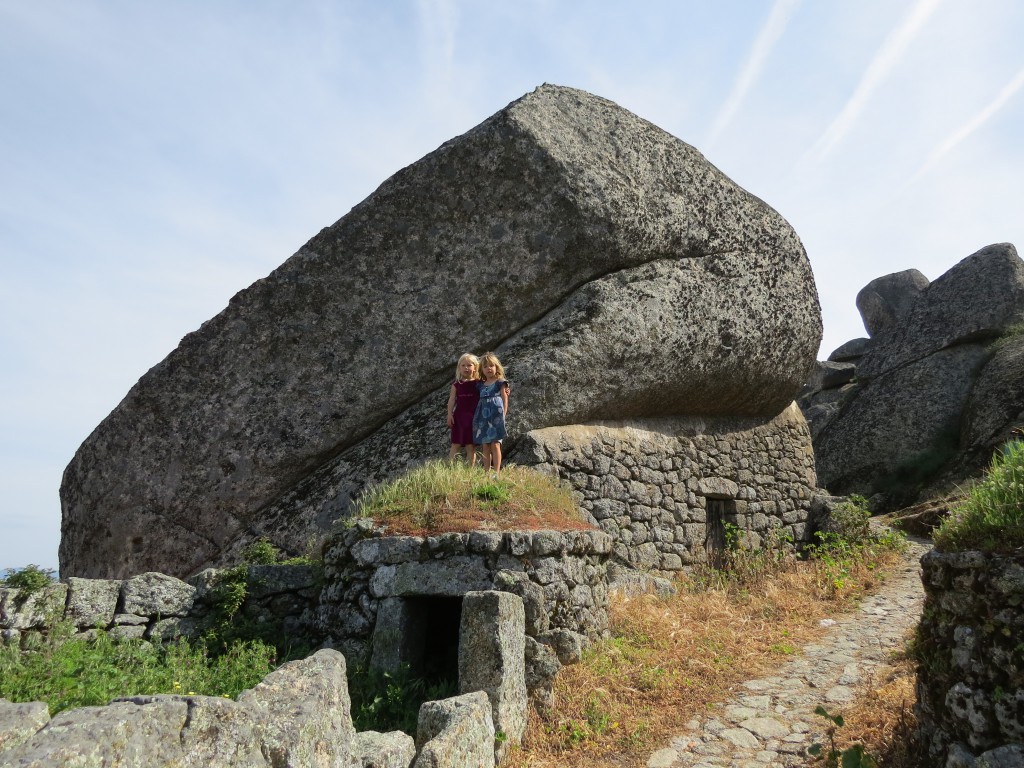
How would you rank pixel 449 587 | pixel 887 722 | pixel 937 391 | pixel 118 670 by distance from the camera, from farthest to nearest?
pixel 937 391, pixel 449 587, pixel 887 722, pixel 118 670

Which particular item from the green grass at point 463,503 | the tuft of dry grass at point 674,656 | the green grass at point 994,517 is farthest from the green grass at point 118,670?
the green grass at point 994,517

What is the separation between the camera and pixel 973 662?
432 centimetres

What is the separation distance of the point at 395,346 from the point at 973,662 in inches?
281

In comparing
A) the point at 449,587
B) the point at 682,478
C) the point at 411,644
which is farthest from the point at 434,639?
the point at 682,478

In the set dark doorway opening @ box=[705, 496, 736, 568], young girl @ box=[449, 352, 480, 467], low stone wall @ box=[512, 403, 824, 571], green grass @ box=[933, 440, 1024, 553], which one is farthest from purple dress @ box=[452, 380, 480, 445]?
green grass @ box=[933, 440, 1024, 553]

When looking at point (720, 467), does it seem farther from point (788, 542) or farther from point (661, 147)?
point (661, 147)

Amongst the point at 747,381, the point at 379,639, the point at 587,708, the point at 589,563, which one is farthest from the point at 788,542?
the point at 379,639

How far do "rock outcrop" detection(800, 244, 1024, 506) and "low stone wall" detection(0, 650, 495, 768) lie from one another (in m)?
14.8

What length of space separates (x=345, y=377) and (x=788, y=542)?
728cm

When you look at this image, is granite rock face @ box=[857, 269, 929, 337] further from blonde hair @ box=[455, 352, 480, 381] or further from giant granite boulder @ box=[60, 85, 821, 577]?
blonde hair @ box=[455, 352, 480, 381]

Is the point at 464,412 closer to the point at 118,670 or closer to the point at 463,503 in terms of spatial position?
the point at 463,503

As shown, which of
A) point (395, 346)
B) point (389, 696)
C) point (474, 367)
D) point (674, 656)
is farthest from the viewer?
point (395, 346)

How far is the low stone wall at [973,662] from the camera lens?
4074 mm

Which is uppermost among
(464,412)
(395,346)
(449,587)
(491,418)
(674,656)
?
(395,346)
